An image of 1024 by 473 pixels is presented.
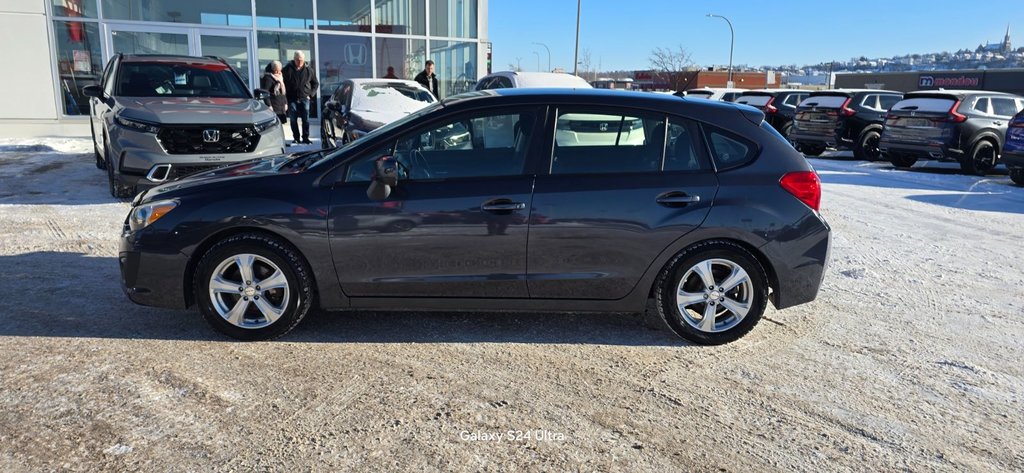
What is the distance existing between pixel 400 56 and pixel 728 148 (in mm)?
15680

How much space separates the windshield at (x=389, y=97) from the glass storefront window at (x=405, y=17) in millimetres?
6095

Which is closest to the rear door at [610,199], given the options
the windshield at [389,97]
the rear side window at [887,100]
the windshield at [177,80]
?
the windshield at [177,80]

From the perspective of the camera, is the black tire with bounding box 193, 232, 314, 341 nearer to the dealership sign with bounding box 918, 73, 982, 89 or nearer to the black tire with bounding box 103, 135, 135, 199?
the black tire with bounding box 103, 135, 135, 199

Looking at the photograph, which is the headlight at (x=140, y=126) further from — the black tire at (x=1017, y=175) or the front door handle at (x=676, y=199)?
the black tire at (x=1017, y=175)

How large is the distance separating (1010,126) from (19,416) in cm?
1306

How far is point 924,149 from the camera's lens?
13664 millimetres

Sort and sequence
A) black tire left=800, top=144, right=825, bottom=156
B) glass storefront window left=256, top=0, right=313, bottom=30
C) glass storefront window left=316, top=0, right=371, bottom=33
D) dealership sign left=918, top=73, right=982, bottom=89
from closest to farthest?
black tire left=800, top=144, right=825, bottom=156, glass storefront window left=256, top=0, right=313, bottom=30, glass storefront window left=316, top=0, right=371, bottom=33, dealership sign left=918, top=73, right=982, bottom=89

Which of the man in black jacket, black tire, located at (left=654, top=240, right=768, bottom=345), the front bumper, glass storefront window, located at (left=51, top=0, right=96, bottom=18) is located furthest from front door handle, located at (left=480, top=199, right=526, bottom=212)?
glass storefront window, located at (left=51, top=0, right=96, bottom=18)

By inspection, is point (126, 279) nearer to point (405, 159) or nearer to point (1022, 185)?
point (405, 159)

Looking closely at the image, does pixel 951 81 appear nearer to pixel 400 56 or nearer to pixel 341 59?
pixel 400 56

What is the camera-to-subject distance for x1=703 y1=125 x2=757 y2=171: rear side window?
4297mm

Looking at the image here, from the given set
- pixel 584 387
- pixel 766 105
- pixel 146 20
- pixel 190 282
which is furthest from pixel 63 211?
pixel 766 105

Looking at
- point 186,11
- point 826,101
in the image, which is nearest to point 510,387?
point 826,101

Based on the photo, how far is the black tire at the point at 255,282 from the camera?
13.4 feet
